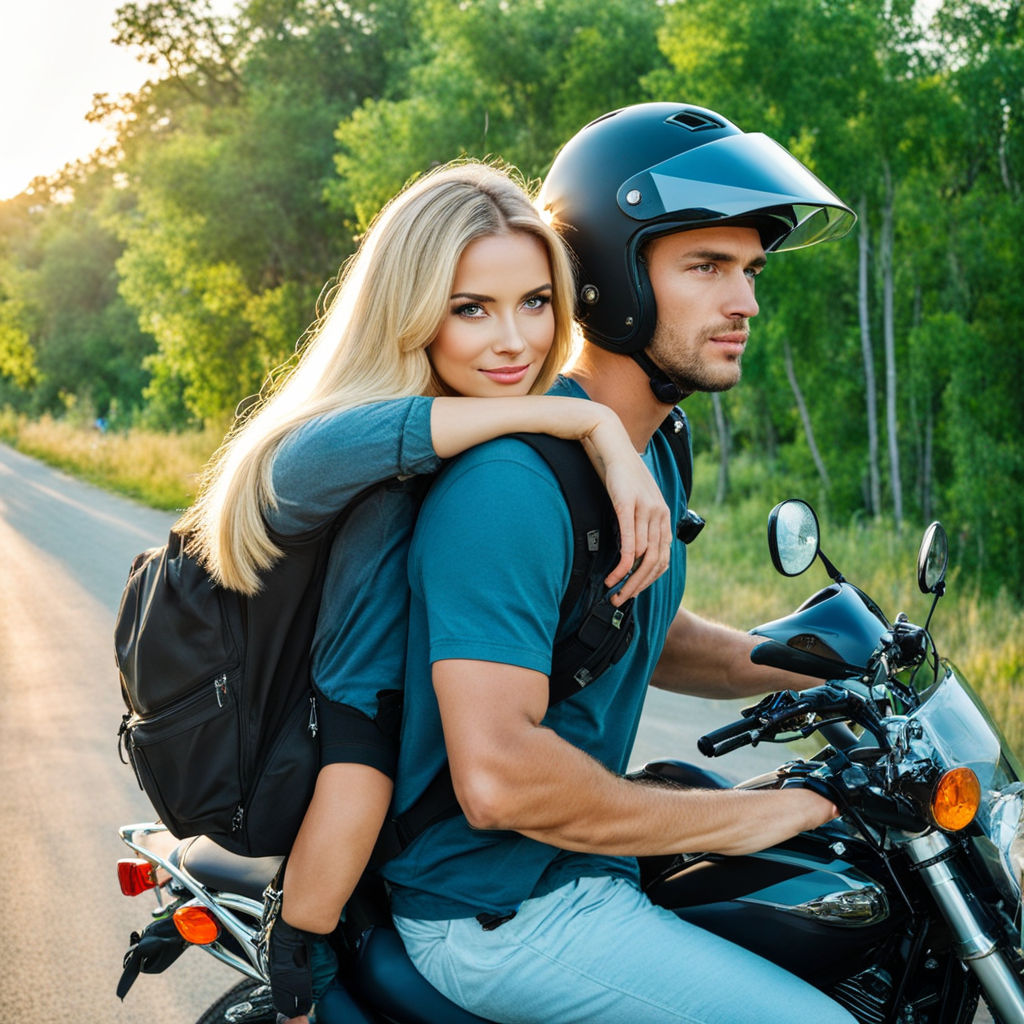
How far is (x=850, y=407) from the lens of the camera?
1808cm

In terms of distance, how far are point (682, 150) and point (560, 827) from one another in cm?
129

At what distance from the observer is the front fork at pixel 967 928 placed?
146cm

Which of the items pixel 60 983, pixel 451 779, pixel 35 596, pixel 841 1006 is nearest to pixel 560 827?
→ pixel 451 779

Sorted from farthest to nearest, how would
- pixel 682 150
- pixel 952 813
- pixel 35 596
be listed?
pixel 35 596 < pixel 682 150 < pixel 952 813

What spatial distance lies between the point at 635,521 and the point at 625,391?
1.96ft

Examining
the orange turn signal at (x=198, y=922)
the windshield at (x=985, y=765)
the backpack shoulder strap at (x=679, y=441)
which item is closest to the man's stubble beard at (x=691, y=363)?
the backpack shoulder strap at (x=679, y=441)

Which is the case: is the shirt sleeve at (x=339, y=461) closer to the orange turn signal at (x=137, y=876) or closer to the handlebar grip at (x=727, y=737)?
the handlebar grip at (x=727, y=737)

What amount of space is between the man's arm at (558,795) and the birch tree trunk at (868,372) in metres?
15.2

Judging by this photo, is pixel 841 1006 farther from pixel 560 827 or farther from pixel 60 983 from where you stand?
pixel 60 983

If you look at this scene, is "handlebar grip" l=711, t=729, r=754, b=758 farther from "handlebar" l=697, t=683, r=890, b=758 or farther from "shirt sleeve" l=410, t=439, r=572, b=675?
"shirt sleeve" l=410, t=439, r=572, b=675

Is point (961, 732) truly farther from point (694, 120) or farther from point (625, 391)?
point (694, 120)

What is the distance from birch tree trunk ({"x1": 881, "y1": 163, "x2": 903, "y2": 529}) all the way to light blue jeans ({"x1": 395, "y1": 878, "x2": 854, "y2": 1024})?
14.6 meters

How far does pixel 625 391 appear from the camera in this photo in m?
2.21

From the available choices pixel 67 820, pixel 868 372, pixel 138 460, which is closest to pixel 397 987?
pixel 67 820
